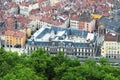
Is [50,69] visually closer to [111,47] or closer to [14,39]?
[111,47]

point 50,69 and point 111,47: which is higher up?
point 111,47

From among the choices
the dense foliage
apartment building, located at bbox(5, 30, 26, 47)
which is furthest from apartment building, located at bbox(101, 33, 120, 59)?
the dense foliage

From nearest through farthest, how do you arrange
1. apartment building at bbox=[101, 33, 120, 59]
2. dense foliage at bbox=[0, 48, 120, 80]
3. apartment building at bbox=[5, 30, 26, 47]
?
dense foliage at bbox=[0, 48, 120, 80], apartment building at bbox=[101, 33, 120, 59], apartment building at bbox=[5, 30, 26, 47]

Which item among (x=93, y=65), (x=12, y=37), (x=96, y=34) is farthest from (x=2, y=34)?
(x=93, y=65)

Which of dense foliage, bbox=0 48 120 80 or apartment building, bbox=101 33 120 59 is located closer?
dense foliage, bbox=0 48 120 80

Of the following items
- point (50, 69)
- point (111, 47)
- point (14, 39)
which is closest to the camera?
point (50, 69)

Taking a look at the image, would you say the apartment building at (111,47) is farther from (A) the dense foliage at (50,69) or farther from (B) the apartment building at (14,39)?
(A) the dense foliage at (50,69)

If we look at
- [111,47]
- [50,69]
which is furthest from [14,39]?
[50,69]

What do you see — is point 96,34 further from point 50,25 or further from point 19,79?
point 19,79

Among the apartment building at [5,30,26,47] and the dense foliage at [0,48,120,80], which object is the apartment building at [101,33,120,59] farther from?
the dense foliage at [0,48,120,80]
